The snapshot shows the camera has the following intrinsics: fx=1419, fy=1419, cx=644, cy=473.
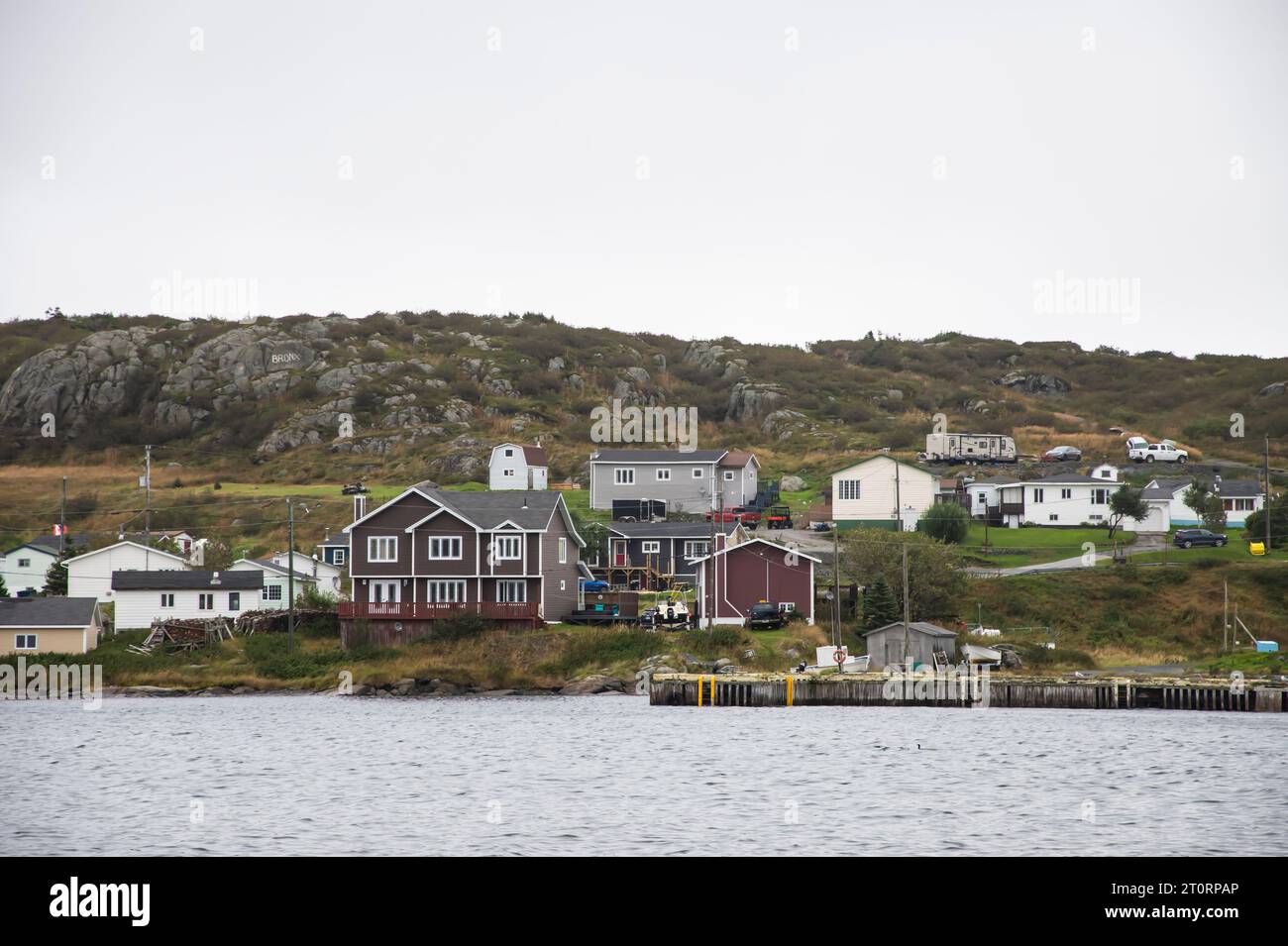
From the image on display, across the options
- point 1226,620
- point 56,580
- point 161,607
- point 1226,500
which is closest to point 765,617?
point 1226,620

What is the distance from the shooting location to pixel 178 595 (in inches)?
2886

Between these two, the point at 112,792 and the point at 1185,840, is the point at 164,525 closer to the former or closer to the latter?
the point at 112,792

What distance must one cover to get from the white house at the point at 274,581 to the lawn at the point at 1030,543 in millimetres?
37710

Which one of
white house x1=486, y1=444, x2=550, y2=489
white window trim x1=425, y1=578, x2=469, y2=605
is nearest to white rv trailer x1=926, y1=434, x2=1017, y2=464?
white house x1=486, y1=444, x2=550, y2=489

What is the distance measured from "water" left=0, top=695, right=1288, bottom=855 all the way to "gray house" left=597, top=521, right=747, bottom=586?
21.3m

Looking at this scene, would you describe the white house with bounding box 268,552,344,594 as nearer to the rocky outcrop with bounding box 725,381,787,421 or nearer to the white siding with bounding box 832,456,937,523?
the white siding with bounding box 832,456,937,523

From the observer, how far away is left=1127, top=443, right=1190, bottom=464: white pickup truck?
379 ft

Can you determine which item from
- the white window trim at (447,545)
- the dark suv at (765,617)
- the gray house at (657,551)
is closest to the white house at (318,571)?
the white window trim at (447,545)

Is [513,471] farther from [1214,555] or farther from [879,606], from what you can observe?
[1214,555]

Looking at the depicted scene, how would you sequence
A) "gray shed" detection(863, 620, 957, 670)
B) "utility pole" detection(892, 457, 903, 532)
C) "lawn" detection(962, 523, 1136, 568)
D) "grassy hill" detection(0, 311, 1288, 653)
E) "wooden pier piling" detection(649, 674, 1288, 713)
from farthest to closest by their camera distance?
"grassy hill" detection(0, 311, 1288, 653)
"utility pole" detection(892, 457, 903, 532)
"lawn" detection(962, 523, 1136, 568)
"gray shed" detection(863, 620, 957, 670)
"wooden pier piling" detection(649, 674, 1288, 713)

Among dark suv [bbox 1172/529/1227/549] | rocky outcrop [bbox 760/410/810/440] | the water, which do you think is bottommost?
the water

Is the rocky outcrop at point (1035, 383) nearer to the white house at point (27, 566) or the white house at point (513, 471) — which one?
the white house at point (513, 471)

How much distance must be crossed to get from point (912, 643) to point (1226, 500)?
38.5 meters
